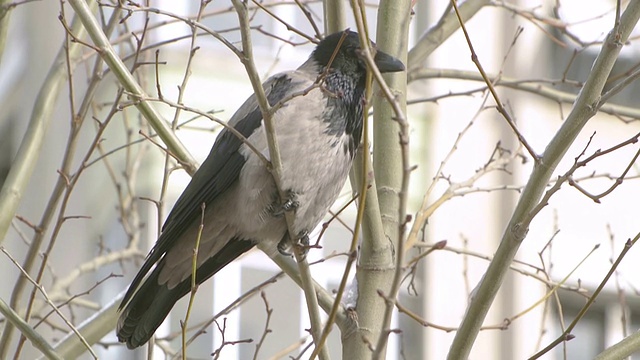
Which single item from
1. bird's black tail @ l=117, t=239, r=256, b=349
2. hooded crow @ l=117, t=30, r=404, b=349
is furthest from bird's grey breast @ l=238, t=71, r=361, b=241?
bird's black tail @ l=117, t=239, r=256, b=349

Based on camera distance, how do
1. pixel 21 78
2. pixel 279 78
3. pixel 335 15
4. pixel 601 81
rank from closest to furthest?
pixel 601 81 < pixel 335 15 < pixel 279 78 < pixel 21 78

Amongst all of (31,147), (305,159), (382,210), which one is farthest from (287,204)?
(31,147)

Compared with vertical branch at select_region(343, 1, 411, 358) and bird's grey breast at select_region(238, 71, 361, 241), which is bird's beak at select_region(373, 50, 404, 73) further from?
bird's grey breast at select_region(238, 71, 361, 241)

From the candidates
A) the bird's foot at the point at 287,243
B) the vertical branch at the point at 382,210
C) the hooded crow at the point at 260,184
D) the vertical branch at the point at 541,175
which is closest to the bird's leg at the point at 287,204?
the hooded crow at the point at 260,184

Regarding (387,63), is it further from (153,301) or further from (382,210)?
(153,301)

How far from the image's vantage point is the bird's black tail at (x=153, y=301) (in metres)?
3.51

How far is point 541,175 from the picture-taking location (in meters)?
2.66

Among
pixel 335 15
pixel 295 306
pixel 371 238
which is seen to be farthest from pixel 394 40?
pixel 295 306

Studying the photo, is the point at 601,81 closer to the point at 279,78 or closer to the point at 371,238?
the point at 371,238

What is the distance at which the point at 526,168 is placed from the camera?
948cm

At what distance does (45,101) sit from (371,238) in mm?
1435

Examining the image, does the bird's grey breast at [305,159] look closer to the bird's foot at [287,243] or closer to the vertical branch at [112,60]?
the bird's foot at [287,243]

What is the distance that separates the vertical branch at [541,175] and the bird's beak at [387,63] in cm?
79

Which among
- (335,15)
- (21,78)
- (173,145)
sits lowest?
(173,145)
